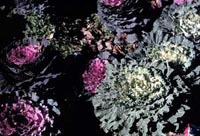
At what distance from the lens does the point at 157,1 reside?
386 centimetres

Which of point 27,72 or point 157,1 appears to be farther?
point 157,1

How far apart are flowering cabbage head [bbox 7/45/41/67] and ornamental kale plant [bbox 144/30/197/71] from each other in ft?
2.46

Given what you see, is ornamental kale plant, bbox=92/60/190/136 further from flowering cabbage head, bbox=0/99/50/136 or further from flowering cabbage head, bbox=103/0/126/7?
flowering cabbage head, bbox=103/0/126/7

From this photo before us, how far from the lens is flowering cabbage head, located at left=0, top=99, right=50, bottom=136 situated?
2811 millimetres

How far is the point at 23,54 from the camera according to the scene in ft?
9.91

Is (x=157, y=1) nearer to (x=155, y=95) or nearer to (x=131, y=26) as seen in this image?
(x=131, y=26)

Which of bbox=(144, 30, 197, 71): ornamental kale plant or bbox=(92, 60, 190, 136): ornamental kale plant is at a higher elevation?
bbox=(144, 30, 197, 71): ornamental kale plant

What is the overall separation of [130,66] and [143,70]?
10 cm

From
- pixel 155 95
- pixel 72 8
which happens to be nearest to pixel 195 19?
pixel 155 95

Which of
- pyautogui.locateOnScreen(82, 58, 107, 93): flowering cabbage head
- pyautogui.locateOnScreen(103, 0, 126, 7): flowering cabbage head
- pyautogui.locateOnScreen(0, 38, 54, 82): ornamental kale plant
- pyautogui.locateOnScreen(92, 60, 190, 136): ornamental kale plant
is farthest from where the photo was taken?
pyautogui.locateOnScreen(103, 0, 126, 7): flowering cabbage head

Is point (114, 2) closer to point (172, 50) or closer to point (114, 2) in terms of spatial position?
point (114, 2)

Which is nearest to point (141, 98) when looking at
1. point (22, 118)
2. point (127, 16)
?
point (22, 118)

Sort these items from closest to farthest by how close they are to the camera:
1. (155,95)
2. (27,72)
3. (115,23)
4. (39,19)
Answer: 1. (155,95)
2. (27,72)
3. (115,23)
4. (39,19)

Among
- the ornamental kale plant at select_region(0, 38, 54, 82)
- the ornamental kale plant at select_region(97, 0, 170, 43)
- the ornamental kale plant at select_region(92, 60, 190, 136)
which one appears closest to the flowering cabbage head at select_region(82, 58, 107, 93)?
the ornamental kale plant at select_region(92, 60, 190, 136)
